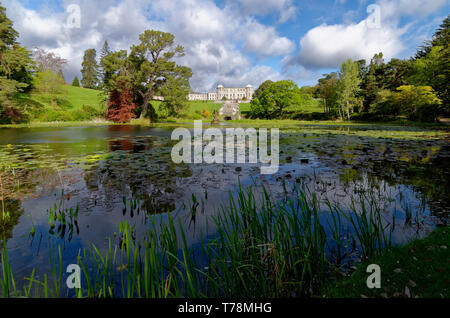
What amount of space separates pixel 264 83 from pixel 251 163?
97.8 meters

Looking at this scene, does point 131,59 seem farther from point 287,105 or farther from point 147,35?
point 287,105

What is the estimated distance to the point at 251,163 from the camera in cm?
805

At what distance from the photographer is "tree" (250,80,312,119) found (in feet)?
183

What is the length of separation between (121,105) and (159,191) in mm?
34434

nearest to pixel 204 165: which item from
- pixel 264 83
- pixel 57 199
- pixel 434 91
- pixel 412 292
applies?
pixel 57 199

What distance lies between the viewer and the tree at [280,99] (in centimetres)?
5572

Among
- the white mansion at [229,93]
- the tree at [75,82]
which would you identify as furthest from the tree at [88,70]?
the white mansion at [229,93]

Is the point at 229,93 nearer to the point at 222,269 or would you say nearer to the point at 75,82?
the point at 75,82

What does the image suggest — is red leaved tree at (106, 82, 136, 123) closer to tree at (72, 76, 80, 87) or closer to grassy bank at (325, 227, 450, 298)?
grassy bank at (325, 227, 450, 298)

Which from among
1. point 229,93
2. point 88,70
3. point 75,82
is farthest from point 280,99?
point 229,93

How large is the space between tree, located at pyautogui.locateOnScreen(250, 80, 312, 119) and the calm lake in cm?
4954

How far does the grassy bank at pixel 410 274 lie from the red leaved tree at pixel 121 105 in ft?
124

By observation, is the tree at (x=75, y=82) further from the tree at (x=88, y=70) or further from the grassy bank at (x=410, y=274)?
the grassy bank at (x=410, y=274)

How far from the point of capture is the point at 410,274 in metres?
2.31
